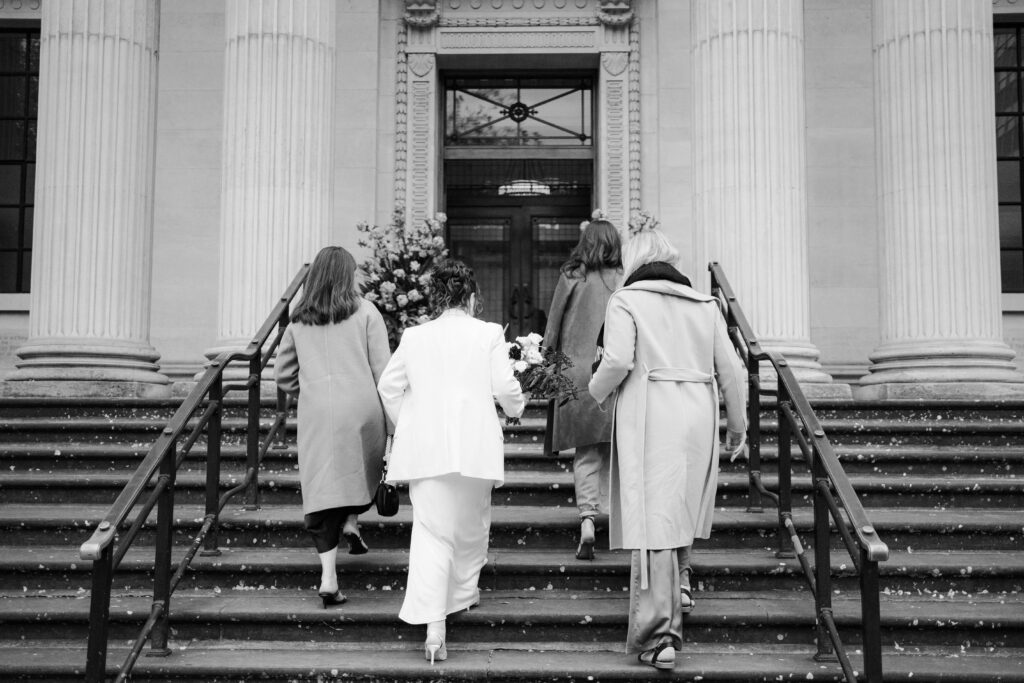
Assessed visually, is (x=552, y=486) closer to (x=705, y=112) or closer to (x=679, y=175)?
(x=705, y=112)

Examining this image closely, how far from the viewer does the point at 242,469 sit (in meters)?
7.43

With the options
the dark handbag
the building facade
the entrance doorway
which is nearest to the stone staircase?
the dark handbag

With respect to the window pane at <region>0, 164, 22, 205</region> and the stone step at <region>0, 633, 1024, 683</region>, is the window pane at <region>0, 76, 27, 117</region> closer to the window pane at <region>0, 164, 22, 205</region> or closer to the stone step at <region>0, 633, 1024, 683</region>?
the window pane at <region>0, 164, 22, 205</region>

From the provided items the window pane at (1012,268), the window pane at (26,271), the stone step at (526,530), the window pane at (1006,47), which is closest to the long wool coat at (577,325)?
the stone step at (526,530)

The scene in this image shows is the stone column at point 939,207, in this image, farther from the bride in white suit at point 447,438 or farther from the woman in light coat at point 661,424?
the bride in white suit at point 447,438

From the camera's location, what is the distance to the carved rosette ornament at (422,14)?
12.4 metres

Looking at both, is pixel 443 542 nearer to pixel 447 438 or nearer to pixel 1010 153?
pixel 447 438

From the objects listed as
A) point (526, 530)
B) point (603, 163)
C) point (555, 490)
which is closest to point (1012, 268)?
point (603, 163)

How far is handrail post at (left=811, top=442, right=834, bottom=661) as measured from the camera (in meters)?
5.12

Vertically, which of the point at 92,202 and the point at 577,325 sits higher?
the point at 92,202

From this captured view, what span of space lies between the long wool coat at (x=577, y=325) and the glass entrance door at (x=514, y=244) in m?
6.42

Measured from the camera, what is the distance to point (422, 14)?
40.9ft

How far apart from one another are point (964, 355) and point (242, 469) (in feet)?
20.5

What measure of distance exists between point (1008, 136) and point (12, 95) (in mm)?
12623
